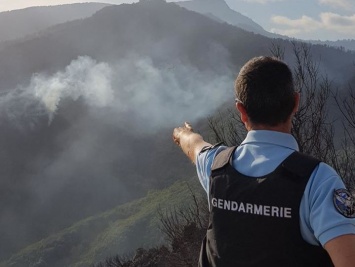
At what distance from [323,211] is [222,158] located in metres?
0.55

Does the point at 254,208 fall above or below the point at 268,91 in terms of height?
below

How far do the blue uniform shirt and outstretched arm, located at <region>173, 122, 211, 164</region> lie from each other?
0.41 metres

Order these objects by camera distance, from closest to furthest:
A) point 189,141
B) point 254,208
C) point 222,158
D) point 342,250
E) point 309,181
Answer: point 342,250 < point 309,181 < point 254,208 < point 222,158 < point 189,141

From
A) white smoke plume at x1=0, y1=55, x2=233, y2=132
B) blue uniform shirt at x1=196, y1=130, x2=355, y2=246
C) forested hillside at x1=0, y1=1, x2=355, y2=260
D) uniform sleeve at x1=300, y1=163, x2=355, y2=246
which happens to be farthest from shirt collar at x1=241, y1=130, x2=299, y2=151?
white smoke plume at x1=0, y1=55, x2=233, y2=132

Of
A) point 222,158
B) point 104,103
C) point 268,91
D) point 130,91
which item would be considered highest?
point 268,91

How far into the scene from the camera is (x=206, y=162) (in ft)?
6.83

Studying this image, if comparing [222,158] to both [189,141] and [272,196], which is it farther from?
[189,141]

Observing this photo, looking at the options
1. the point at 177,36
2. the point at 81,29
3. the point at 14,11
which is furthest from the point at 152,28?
the point at 14,11

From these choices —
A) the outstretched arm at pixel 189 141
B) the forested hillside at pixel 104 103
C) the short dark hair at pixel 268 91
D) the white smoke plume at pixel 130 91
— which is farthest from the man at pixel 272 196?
the white smoke plume at pixel 130 91

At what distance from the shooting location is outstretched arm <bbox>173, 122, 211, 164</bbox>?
2.31 m

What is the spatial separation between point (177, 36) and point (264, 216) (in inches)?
4365

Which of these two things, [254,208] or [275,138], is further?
[275,138]

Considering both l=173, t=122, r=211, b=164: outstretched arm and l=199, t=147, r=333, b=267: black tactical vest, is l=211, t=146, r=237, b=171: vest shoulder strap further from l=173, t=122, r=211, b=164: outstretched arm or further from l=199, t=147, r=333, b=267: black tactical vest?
l=173, t=122, r=211, b=164: outstretched arm

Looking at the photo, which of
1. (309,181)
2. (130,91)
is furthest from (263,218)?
(130,91)
